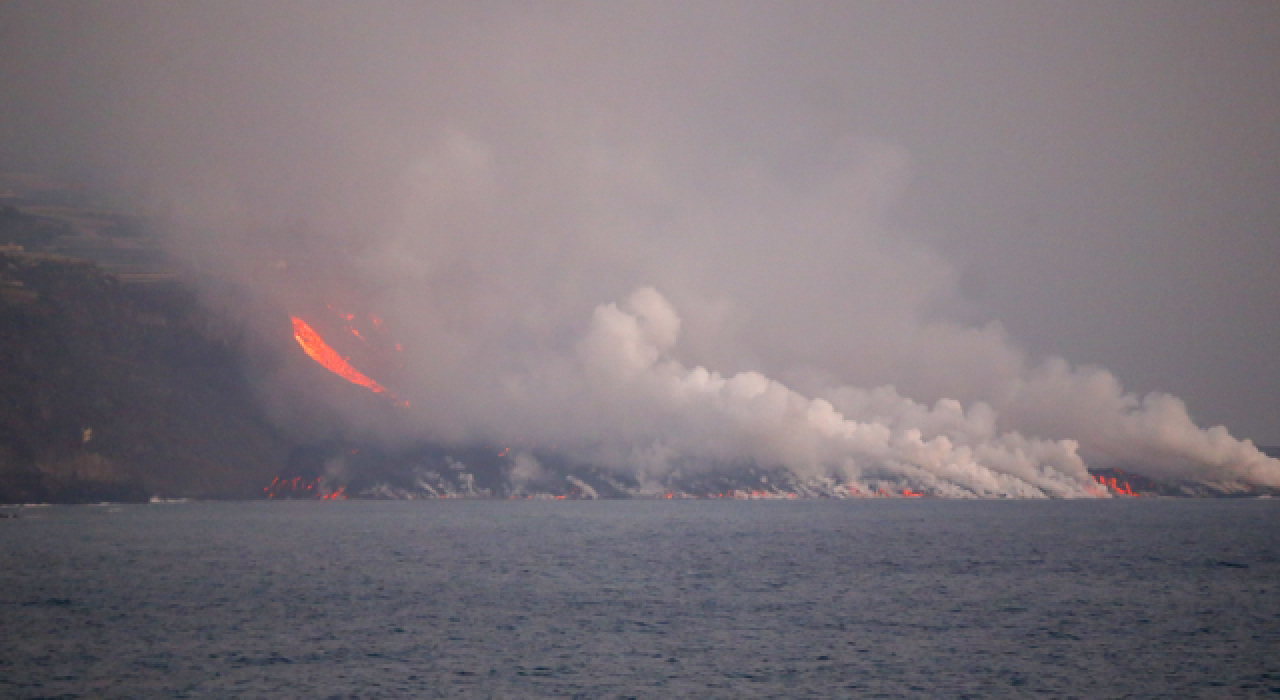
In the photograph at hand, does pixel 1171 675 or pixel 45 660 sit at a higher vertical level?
pixel 1171 675

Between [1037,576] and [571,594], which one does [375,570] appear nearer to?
[571,594]

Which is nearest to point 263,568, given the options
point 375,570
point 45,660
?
point 375,570

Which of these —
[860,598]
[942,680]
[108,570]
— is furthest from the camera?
[108,570]

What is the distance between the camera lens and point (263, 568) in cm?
13988

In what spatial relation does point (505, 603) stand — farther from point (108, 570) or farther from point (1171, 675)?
point (108, 570)

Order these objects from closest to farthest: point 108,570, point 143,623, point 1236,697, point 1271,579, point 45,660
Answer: point 1236,697
point 45,660
point 143,623
point 1271,579
point 108,570

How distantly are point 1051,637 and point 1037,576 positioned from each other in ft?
178

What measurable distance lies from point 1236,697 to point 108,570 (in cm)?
14134

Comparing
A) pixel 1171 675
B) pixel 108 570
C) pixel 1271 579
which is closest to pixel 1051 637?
pixel 1171 675

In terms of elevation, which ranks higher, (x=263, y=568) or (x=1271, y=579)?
(x=1271, y=579)

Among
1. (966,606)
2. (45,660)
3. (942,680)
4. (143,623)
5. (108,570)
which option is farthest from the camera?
(108,570)

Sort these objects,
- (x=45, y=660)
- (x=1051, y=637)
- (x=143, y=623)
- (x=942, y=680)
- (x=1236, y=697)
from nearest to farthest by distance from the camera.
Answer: (x=1236, y=697) → (x=942, y=680) → (x=45, y=660) → (x=1051, y=637) → (x=143, y=623)

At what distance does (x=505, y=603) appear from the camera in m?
98.7

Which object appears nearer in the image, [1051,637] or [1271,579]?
[1051,637]
